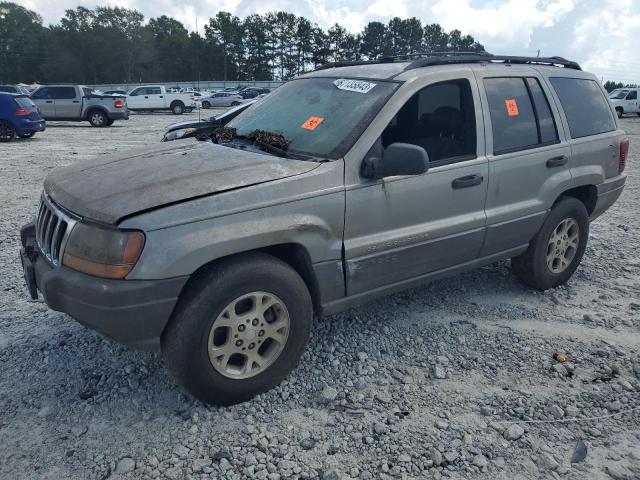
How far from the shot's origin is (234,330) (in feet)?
9.12

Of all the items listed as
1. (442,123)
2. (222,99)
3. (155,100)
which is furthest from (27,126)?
(222,99)

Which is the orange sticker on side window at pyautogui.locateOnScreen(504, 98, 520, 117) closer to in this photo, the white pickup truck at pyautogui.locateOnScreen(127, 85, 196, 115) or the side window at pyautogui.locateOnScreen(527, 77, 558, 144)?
the side window at pyautogui.locateOnScreen(527, 77, 558, 144)

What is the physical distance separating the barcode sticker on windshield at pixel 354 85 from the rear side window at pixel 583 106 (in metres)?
1.75

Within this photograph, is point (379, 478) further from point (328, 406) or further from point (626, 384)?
point (626, 384)

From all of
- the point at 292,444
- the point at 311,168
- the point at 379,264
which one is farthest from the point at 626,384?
the point at 311,168

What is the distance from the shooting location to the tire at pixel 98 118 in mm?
20547

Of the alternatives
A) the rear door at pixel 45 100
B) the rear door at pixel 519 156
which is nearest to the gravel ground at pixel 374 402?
the rear door at pixel 519 156

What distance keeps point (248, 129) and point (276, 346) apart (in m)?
1.61

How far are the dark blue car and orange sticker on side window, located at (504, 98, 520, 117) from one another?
14392 millimetres

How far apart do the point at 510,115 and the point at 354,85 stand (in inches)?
48.4

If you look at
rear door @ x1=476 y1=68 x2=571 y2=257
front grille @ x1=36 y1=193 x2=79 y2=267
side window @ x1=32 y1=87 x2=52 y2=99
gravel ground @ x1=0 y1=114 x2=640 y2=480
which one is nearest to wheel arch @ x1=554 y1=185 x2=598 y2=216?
rear door @ x1=476 y1=68 x2=571 y2=257

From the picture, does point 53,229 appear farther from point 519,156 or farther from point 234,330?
point 519,156

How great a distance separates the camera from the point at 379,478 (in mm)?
2426

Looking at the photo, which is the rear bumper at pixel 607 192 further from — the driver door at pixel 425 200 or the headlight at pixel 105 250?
the headlight at pixel 105 250
